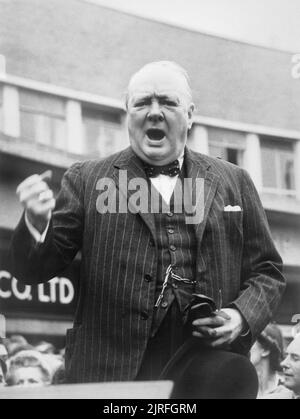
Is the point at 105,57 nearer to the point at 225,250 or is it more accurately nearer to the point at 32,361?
the point at 225,250

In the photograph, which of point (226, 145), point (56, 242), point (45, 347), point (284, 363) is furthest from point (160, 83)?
point (284, 363)

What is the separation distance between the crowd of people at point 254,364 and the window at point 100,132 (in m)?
0.78

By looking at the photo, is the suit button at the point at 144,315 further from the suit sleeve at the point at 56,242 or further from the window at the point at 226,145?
the window at the point at 226,145

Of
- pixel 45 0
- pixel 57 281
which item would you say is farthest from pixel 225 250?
pixel 45 0

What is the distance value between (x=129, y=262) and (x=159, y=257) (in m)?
0.11

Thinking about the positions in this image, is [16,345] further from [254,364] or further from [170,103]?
[170,103]

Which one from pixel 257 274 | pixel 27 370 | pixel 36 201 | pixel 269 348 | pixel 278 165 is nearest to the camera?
pixel 36 201

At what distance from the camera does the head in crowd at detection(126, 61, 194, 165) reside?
2643 millimetres

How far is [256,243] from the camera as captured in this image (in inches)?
104

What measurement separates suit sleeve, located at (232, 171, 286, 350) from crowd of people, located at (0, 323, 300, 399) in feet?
1.14

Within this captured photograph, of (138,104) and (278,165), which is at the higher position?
(138,104)

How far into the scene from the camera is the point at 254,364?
2.92 metres

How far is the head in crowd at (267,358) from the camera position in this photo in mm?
2928
